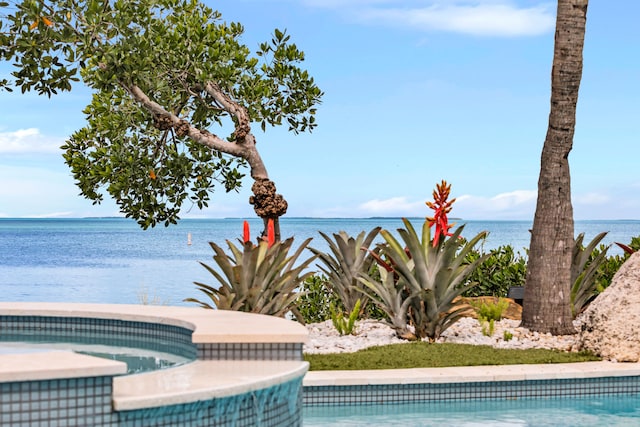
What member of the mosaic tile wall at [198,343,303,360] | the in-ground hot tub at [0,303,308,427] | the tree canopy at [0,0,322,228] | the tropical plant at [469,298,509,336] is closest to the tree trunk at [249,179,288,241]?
the tree canopy at [0,0,322,228]

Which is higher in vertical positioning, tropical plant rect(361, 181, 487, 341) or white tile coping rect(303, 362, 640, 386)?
tropical plant rect(361, 181, 487, 341)

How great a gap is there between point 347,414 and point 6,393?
368 cm

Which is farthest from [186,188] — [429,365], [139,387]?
[139,387]

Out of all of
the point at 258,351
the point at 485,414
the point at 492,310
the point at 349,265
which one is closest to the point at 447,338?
the point at 492,310

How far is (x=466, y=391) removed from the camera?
794cm

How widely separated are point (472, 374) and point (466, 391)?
0.16 m

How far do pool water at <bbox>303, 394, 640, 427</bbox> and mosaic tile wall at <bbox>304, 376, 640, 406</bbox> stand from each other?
5 centimetres

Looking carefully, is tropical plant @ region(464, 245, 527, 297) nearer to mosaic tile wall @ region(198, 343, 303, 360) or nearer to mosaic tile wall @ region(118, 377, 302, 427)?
mosaic tile wall @ region(198, 343, 303, 360)

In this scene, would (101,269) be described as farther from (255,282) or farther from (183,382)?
(183,382)

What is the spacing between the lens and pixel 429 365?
855cm

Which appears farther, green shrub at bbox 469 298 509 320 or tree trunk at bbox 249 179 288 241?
tree trunk at bbox 249 179 288 241

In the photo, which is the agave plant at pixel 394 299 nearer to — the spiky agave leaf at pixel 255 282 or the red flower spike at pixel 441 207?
the red flower spike at pixel 441 207

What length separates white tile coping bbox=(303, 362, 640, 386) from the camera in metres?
7.65

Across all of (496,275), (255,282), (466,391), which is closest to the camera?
(466,391)
